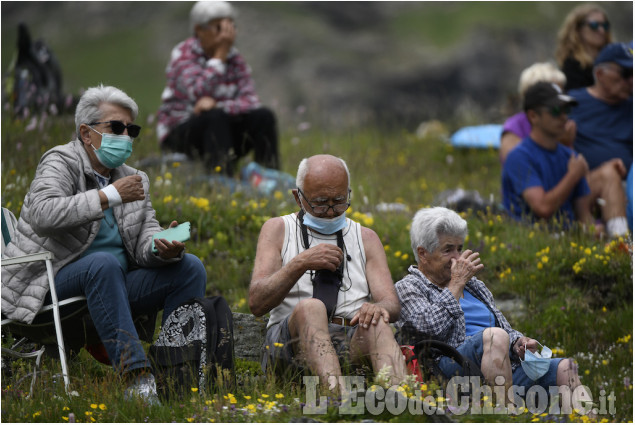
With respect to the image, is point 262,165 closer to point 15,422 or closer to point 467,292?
point 467,292

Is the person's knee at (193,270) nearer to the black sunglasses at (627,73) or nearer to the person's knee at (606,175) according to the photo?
the person's knee at (606,175)

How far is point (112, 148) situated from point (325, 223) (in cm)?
116

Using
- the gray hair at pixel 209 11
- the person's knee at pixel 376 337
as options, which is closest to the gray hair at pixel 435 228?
the person's knee at pixel 376 337

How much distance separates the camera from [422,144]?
13.2 metres

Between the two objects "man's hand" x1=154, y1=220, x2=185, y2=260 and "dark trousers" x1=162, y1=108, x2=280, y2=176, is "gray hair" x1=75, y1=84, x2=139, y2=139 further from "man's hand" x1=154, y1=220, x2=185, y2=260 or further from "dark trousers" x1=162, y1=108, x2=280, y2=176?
"dark trousers" x1=162, y1=108, x2=280, y2=176

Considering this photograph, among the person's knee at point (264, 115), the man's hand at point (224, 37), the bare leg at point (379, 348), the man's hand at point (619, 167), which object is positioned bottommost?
the bare leg at point (379, 348)

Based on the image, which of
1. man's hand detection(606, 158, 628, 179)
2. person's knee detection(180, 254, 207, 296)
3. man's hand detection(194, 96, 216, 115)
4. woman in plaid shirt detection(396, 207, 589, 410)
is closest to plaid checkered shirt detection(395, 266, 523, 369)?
woman in plaid shirt detection(396, 207, 589, 410)

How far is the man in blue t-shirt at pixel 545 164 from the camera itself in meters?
7.89

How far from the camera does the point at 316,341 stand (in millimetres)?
4805

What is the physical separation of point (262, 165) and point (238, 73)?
0.85 meters

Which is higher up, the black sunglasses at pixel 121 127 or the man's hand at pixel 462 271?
the black sunglasses at pixel 121 127

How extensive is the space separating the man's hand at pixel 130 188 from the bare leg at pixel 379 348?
1.28 m

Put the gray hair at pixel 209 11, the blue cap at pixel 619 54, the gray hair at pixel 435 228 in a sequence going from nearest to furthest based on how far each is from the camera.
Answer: the gray hair at pixel 435 228, the blue cap at pixel 619 54, the gray hair at pixel 209 11

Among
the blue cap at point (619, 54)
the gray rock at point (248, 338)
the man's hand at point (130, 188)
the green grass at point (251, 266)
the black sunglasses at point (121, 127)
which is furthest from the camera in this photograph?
the blue cap at point (619, 54)
